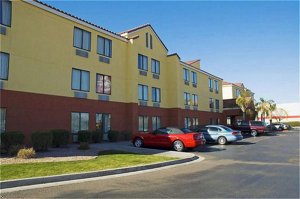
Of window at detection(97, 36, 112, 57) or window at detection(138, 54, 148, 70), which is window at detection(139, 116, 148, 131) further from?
window at detection(97, 36, 112, 57)

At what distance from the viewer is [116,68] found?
2670cm

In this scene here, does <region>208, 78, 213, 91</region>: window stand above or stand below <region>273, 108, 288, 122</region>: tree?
above

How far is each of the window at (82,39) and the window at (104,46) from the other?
1.15 meters

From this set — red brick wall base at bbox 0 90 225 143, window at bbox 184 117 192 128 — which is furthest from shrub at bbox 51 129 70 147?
window at bbox 184 117 192 128

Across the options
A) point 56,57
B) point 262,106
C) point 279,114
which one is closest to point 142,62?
point 56,57

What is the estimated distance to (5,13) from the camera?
18109 millimetres

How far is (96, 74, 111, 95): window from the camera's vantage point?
2462 centimetres

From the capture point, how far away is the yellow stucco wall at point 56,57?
1864 cm

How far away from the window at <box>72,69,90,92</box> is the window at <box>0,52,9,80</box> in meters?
5.29

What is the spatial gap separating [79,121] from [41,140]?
260 inches

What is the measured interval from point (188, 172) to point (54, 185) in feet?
16.1

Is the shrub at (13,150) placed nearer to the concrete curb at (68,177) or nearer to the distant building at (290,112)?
the concrete curb at (68,177)

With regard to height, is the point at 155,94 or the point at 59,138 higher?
the point at 155,94

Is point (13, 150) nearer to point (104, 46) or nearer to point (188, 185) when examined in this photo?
point (188, 185)
